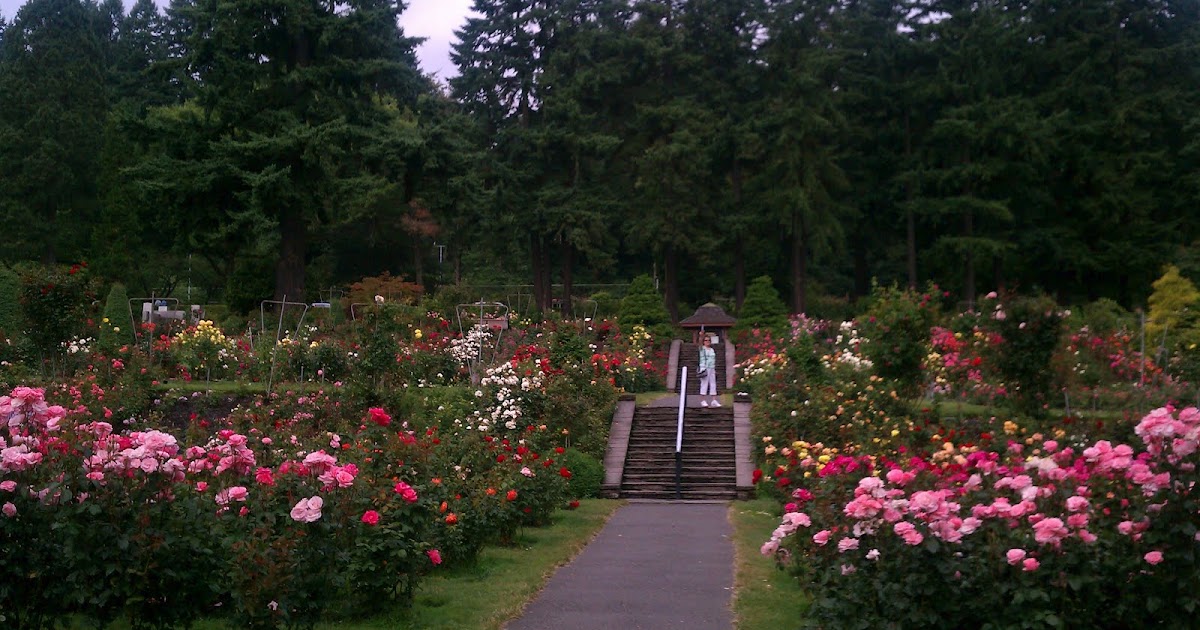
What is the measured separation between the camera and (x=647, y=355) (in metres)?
27.0

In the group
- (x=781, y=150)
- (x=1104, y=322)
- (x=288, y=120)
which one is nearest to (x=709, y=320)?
(x=781, y=150)

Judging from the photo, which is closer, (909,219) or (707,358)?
(707,358)

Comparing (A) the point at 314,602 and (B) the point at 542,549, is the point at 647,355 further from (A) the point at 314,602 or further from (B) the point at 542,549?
(A) the point at 314,602

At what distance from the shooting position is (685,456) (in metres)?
18.1

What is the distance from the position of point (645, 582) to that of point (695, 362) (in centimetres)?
1934

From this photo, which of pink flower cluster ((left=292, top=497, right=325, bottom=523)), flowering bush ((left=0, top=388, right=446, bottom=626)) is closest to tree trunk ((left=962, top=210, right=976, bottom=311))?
flowering bush ((left=0, top=388, right=446, bottom=626))

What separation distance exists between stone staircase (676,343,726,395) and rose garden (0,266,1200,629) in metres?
7.06

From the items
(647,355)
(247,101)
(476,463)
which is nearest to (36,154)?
(247,101)

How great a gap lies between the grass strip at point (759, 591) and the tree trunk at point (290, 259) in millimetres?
19770

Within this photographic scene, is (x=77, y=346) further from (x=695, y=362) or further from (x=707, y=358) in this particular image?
(x=695, y=362)

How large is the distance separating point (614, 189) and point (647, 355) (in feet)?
38.6

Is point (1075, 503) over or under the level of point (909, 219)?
under

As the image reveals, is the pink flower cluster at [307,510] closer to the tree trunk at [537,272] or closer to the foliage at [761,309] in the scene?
the foliage at [761,309]

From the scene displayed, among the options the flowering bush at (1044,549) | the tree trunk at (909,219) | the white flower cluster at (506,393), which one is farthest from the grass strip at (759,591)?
the tree trunk at (909,219)
